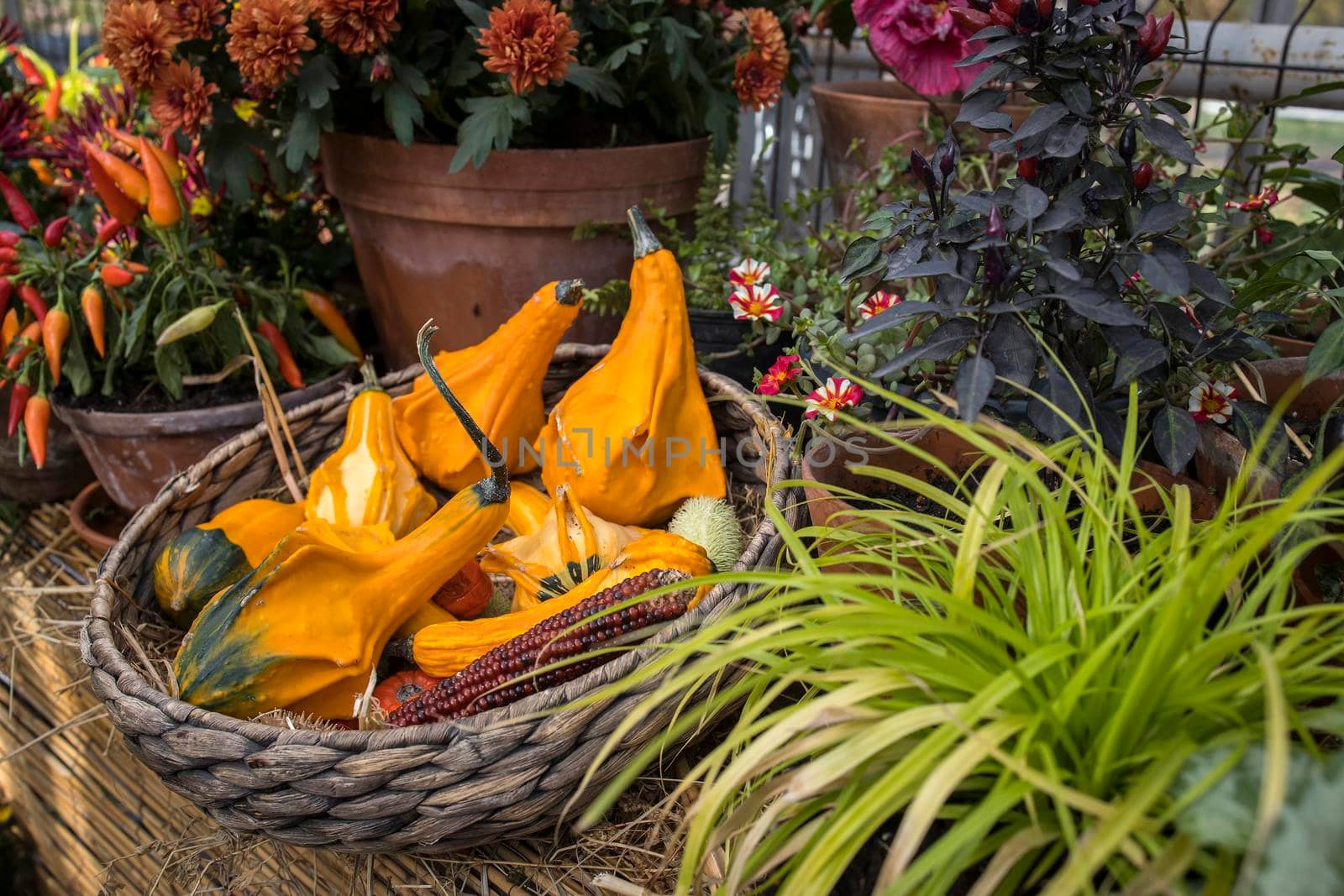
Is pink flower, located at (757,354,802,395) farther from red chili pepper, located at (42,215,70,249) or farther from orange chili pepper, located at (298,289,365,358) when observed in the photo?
red chili pepper, located at (42,215,70,249)

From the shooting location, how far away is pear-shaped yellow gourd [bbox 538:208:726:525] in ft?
3.67

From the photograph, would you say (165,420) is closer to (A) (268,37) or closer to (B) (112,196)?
(B) (112,196)

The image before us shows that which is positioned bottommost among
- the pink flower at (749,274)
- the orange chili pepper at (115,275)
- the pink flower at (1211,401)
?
the pink flower at (1211,401)

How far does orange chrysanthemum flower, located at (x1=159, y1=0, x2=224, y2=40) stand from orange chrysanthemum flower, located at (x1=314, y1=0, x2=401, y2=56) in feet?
0.55

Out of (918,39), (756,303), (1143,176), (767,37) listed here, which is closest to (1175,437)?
(1143,176)

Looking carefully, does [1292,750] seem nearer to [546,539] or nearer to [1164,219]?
[1164,219]

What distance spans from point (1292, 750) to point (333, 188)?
142 cm

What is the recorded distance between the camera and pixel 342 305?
1.73 metres

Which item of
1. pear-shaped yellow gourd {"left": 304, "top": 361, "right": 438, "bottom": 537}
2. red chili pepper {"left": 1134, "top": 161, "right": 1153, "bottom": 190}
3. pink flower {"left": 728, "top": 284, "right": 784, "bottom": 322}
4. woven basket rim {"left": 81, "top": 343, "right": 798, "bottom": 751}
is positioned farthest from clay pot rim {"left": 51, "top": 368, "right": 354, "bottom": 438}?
red chili pepper {"left": 1134, "top": 161, "right": 1153, "bottom": 190}

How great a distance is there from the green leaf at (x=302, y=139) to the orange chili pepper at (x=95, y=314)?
1.04 ft

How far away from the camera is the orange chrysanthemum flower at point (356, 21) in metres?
1.15

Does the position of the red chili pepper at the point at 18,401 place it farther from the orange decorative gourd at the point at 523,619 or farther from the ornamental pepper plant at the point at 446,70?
the orange decorative gourd at the point at 523,619

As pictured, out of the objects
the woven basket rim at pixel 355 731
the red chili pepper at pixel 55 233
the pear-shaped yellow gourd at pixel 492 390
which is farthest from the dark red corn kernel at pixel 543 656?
the red chili pepper at pixel 55 233

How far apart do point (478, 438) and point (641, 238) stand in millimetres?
364
